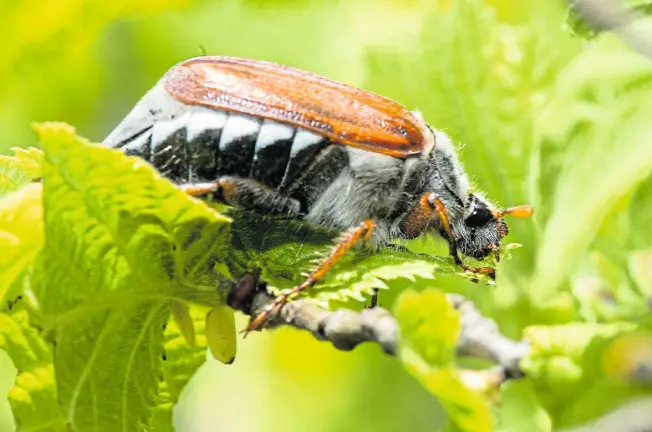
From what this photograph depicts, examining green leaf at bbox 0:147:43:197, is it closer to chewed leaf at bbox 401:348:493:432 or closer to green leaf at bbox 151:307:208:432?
green leaf at bbox 151:307:208:432

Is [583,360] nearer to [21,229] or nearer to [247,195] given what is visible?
[21,229]

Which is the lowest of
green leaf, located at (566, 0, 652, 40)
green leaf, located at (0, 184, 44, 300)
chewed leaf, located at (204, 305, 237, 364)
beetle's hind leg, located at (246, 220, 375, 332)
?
chewed leaf, located at (204, 305, 237, 364)

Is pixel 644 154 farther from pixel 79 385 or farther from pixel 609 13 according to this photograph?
pixel 79 385

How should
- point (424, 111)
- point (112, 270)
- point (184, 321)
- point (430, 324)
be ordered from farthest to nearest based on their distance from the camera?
point (424, 111) → point (184, 321) → point (112, 270) → point (430, 324)

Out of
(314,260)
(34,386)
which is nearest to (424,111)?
(314,260)

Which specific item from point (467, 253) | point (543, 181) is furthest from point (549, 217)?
point (467, 253)

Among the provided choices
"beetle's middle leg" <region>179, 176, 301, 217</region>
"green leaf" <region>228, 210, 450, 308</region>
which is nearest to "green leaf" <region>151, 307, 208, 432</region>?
"green leaf" <region>228, 210, 450, 308</region>
